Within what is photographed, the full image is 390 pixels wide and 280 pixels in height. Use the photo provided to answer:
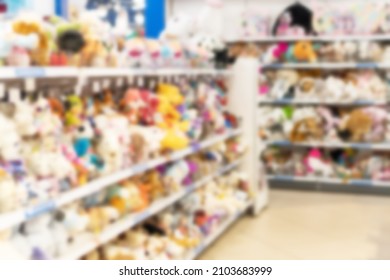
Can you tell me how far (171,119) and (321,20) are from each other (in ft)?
10.4

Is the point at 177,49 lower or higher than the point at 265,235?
higher

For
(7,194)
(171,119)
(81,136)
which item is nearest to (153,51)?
(171,119)

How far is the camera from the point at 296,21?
247 inches

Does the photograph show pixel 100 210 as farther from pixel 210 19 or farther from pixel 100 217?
pixel 210 19

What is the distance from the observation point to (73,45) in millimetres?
2477

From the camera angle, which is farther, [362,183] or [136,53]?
[362,183]

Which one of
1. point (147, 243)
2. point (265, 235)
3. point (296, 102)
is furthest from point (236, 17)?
point (147, 243)

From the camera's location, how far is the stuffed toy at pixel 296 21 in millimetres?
6234

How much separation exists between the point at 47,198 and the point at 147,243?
102 cm

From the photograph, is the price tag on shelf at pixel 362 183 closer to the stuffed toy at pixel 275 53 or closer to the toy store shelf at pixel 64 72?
the stuffed toy at pixel 275 53

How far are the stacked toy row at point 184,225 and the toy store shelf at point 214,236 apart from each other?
0.02m

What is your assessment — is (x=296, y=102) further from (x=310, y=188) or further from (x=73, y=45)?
(x=73, y=45)

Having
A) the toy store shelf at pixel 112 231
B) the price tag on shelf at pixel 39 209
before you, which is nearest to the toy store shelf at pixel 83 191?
the price tag on shelf at pixel 39 209
